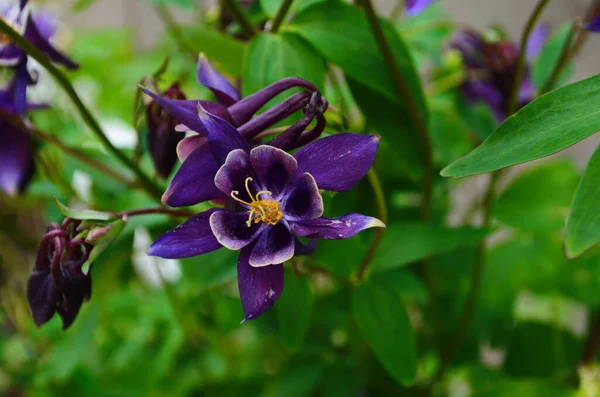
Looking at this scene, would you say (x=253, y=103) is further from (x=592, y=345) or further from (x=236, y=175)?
(x=592, y=345)

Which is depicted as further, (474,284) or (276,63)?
(474,284)

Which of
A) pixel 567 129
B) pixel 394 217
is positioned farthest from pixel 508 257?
pixel 567 129

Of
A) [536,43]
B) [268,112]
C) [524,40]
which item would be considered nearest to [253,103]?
[268,112]

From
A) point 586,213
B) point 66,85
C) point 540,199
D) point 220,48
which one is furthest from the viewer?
point 540,199

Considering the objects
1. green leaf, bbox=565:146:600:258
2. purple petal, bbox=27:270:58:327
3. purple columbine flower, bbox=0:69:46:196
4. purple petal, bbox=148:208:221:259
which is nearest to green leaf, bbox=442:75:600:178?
green leaf, bbox=565:146:600:258

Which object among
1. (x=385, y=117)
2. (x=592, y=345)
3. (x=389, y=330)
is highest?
(x=385, y=117)
